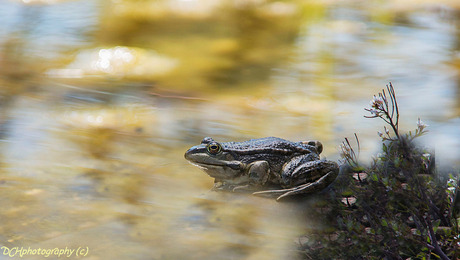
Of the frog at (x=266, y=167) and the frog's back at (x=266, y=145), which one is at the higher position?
the frog's back at (x=266, y=145)

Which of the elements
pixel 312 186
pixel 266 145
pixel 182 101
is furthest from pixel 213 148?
pixel 182 101

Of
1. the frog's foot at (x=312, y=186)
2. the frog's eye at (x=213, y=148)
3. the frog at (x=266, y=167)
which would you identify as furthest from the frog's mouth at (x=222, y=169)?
the frog's foot at (x=312, y=186)

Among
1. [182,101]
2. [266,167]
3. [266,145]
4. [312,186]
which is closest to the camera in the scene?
[312,186]

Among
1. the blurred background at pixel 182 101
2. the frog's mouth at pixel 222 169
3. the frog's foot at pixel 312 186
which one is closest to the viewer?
the blurred background at pixel 182 101

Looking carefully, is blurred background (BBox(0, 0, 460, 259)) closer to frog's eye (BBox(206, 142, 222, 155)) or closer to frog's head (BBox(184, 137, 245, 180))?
frog's head (BBox(184, 137, 245, 180))

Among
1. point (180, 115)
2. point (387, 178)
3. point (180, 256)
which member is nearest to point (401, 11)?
point (180, 115)

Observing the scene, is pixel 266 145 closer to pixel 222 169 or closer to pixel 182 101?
pixel 222 169

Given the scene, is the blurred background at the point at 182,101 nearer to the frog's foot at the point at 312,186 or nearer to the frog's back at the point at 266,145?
the frog's foot at the point at 312,186
